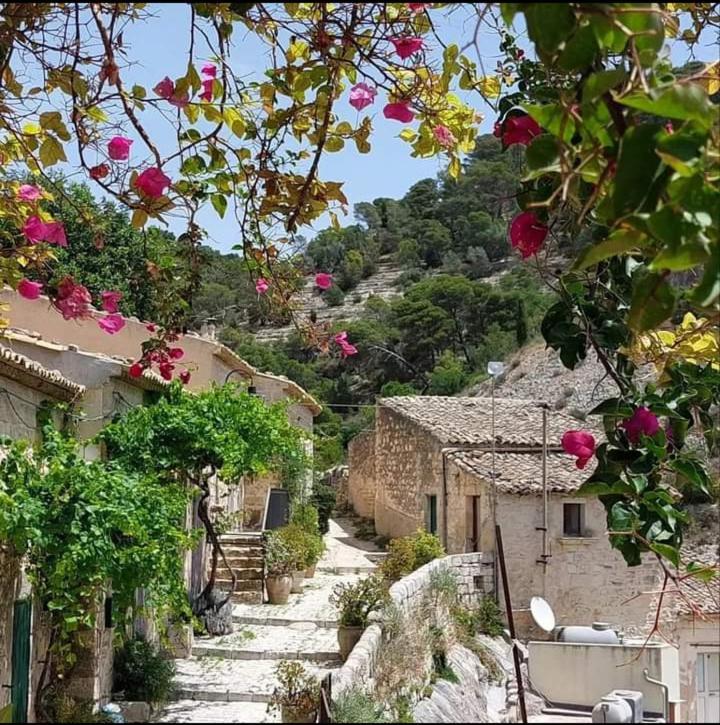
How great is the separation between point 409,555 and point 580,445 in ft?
43.5

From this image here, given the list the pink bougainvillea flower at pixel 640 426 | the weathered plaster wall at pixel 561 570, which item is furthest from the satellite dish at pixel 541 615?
the pink bougainvillea flower at pixel 640 426

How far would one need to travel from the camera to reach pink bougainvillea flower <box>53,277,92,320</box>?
3.80 meters

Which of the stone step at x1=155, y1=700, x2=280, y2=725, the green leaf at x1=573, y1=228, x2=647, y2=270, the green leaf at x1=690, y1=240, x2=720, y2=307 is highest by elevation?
the green leaf at x1=573, y1=228, x2=647, y2=270

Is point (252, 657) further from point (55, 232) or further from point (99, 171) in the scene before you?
point (99, 171)

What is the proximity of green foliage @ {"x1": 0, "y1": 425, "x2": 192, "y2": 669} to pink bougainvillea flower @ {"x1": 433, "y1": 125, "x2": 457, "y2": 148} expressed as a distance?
484cm

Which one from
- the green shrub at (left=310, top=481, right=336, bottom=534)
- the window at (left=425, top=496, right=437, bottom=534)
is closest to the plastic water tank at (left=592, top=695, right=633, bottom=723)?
the window at (left=425, top=496, right=437, bottom=534)

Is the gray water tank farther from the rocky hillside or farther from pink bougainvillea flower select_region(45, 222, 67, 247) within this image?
the rocky hillside

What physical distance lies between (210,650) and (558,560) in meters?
7.28

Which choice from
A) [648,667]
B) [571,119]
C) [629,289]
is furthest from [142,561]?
[648,667]

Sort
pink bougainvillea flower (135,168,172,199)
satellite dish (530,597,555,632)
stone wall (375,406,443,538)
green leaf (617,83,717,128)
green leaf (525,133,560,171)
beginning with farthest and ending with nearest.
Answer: stone wall (375,406,443,538), satellite dish (530,597,555,632), pink bougainvillea flower (135,168,172,199), green leaf (525,133,560,171), green leaf (617,83,717,128)

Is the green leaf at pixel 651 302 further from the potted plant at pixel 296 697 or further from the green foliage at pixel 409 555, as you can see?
the green foliage at pixel 409 555

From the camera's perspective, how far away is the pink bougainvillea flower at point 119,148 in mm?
3475

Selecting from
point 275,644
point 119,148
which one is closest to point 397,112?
point 119,148

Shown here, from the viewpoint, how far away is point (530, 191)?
86.0 inches
